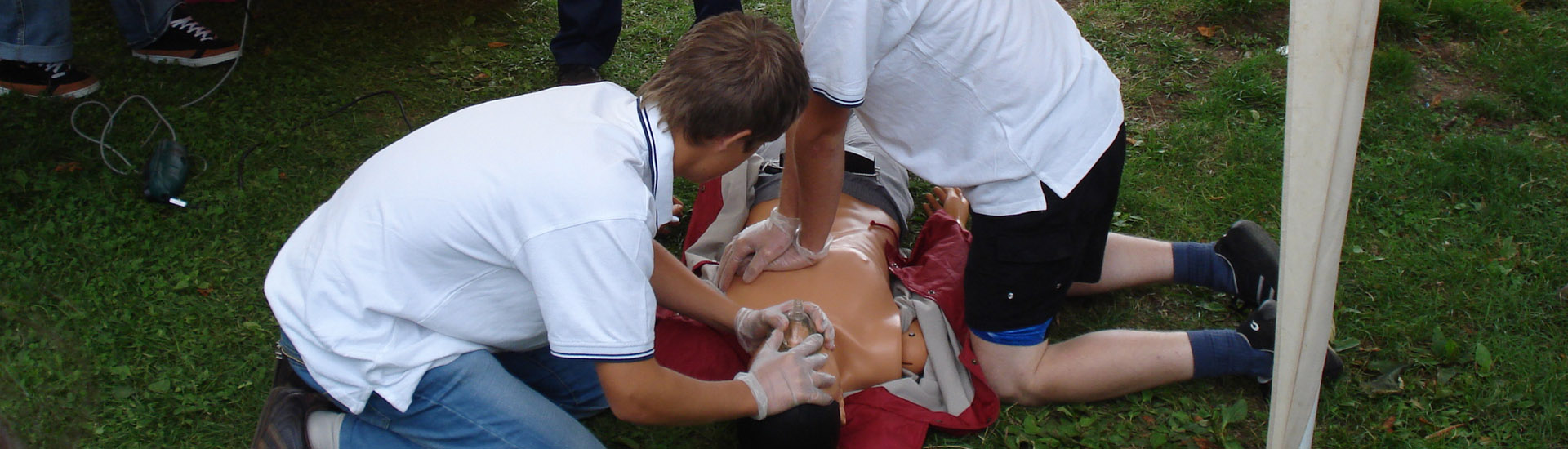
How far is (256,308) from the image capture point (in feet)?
8.98

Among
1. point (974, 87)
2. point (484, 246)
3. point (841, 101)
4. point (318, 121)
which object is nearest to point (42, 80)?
point (318, 121)

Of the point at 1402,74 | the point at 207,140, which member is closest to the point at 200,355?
the point at 207,140

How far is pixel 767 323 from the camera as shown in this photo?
7.23 ft

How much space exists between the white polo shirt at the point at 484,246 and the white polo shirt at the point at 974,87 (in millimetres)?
410

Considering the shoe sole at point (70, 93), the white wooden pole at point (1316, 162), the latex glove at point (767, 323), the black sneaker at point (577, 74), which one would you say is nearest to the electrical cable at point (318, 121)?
the black sneaker at point (577, 74)

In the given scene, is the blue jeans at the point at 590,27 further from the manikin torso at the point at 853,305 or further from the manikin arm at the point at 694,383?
the manikin arm at the point at 694,383

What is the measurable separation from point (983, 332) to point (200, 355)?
1.93m

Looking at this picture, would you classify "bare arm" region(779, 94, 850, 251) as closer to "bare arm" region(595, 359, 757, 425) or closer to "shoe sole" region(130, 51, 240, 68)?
"bare arm" region(595, 359, 757, 425)

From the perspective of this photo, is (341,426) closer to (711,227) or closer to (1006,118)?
(711,227)

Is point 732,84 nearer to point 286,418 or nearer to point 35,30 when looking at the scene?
point 286,418

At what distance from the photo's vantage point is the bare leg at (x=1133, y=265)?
271 cm

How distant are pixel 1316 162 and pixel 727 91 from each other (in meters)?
0.83

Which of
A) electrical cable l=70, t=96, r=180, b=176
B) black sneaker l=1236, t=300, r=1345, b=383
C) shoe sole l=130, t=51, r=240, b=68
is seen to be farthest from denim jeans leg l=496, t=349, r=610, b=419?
shoe sole l=130, t=51, r=240, b=68

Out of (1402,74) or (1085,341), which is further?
(1402,74)
